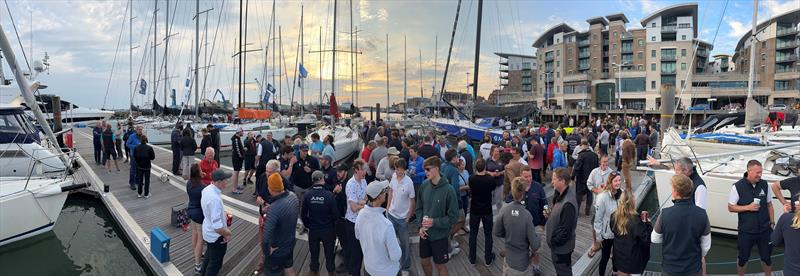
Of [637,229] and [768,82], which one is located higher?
[768,82]

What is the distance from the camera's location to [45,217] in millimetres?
6793

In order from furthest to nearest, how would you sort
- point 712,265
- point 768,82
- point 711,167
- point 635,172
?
point 768,82 → point 635,172 → point 711,167 → point 712,265

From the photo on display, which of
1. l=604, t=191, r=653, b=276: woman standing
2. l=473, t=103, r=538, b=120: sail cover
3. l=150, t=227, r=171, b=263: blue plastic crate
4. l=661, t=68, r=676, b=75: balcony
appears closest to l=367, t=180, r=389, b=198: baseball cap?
l=604, t=191, r=653, b=276: woman standing

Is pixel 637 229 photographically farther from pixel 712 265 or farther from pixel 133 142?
pixel 133 142

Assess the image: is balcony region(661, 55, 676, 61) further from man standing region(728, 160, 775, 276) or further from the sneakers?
the sneakers

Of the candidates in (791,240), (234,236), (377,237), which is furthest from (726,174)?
(234,236)

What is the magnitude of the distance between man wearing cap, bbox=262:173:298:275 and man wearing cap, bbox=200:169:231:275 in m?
0.60

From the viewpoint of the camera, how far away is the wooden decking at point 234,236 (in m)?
5.61

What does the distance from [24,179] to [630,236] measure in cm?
1008

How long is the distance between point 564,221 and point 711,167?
523 centimetres

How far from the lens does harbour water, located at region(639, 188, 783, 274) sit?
19.2ft

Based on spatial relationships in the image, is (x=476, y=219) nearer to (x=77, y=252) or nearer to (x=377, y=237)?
(x=377, y=237)

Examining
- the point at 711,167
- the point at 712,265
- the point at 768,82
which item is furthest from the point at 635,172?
the point at 768,82

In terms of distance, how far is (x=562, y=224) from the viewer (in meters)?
3.90
